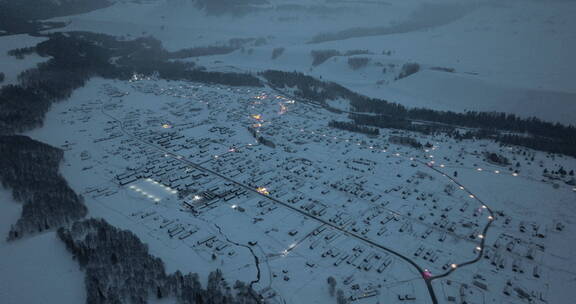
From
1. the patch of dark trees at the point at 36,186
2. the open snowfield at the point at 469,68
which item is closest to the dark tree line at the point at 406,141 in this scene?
the open snowfield at the point at 469,68

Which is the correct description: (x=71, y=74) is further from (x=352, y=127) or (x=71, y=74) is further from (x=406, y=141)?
(x=406, y=141)

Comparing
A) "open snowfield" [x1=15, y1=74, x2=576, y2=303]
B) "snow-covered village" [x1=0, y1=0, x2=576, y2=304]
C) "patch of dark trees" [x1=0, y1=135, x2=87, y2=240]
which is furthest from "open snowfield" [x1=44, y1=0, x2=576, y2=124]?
"patch of dark trees" [x1=0, y1=135, x2=87, y2=240]

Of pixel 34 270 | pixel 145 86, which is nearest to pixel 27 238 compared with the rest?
pixel 34 270

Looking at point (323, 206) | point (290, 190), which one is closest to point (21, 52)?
point (290, 190)

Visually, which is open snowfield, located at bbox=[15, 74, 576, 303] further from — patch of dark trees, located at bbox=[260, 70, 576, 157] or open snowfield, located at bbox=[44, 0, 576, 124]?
open snowfield, located at bbox=[44, 0, 576, 124]

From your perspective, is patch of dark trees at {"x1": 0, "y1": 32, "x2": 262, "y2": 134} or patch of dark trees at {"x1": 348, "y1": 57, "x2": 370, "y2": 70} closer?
patch of dark trees at {"x1": 0, "y1": 32, "x2": 262, "y2": 134}

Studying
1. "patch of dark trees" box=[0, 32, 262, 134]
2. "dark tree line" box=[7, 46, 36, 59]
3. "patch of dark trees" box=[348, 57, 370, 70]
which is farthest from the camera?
"patch of dark trees" box=[348, 57, 370, 70]

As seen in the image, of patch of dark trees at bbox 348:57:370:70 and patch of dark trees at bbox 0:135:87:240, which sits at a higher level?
patch of dark trees at bbox 348:57:370:70
